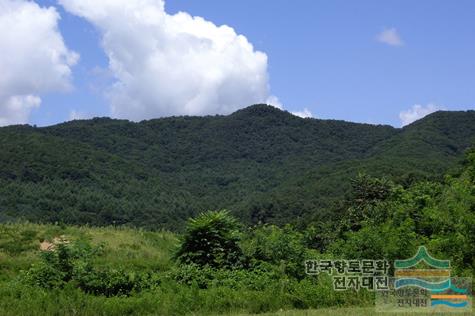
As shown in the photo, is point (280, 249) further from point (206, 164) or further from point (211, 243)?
point (206, 164)

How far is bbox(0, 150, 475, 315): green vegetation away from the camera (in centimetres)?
1118

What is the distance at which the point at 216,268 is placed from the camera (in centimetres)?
1506

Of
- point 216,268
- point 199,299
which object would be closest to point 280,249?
point 216,268

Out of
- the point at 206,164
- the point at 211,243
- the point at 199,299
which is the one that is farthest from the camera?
the point at 206,164

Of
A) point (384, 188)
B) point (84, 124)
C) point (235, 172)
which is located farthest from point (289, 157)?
point (384, 188)

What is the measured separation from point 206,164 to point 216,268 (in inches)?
5761

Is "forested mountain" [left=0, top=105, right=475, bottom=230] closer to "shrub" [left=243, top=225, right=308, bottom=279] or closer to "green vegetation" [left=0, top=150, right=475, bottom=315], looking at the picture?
"green vegetation" [left=0, top=150, right=475, bottom=315]

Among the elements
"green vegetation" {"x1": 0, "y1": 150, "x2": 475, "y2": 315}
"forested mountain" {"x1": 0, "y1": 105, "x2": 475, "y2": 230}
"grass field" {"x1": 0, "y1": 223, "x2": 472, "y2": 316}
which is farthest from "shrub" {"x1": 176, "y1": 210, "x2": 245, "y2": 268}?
"forested mountain" {"x1": 0, "y1": 105, "x2": 475, "y2": 230}

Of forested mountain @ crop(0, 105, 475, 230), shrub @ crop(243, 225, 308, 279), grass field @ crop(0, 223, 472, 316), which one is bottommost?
grass field @ crop(0, 223, 472, 316)

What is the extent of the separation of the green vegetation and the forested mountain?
2024cm

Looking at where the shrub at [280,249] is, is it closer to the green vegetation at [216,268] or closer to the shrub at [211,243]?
the green vegetation at [216,268]

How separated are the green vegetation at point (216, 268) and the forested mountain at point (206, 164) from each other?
2024cm

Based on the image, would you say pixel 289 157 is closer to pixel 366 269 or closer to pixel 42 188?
pixel 42 188

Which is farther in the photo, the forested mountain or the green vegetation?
the forested mountain
